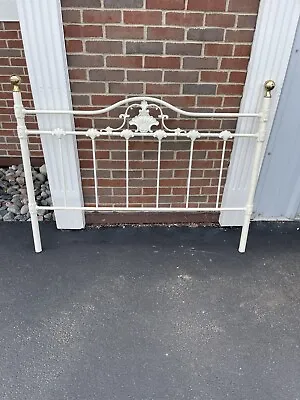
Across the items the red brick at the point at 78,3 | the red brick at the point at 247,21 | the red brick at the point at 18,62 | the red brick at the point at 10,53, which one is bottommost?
the red brick at the point at 18,62

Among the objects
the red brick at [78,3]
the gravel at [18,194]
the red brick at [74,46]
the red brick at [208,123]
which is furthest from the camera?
the gravel at [18,194]

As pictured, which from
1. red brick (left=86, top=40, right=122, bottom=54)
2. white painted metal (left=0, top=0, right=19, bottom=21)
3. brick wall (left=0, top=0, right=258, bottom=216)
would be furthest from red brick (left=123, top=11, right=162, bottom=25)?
white painted metal (left=0, top=0, right=19, bottom=21)

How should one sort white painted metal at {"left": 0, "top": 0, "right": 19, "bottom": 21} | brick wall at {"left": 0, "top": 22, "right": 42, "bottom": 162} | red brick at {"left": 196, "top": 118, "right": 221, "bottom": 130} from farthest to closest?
brick wall at {"left": 0, "top": 22, "right": 42, "bottom": 162}
white painted metal at {"left": 0, "top": 0, "right": 19, "bottom": 21}
red brick at {"left": 196, "top": 118, "right": 221, "bottom": 130}

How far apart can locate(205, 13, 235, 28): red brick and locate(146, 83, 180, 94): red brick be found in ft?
1.03

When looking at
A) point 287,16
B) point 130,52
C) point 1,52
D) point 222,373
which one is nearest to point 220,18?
point 287,16

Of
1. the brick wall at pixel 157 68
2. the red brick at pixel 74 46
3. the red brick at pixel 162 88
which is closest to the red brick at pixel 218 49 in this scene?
the brick wall at pixel 157 68

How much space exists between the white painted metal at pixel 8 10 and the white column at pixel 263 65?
1346 mm

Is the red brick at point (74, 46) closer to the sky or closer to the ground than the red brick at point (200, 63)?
closer to the sky

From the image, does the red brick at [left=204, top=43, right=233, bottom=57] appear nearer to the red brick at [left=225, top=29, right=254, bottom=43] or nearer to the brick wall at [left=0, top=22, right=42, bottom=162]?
the red brick at [left=225, top=29, right=254, bottom=43]

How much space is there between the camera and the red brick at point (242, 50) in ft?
6.11

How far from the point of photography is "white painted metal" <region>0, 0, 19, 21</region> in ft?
7.42

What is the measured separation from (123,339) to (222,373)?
446 millimetres

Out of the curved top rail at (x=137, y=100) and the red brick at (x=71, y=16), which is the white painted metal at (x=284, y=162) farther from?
the red brick at (x=71, y=16)

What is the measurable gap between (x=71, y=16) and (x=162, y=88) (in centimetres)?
51
